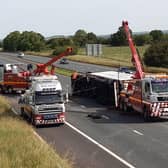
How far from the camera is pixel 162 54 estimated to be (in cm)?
7775

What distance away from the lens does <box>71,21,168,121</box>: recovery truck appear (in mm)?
28672

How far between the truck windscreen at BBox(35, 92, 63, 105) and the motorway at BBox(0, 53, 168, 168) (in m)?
1.33

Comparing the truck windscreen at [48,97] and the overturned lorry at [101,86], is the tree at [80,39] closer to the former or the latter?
the overturned lorry at [101,86]

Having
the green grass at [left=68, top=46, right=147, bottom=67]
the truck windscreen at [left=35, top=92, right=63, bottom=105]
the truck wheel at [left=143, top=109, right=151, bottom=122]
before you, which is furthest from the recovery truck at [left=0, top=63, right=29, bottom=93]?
the green grass at [left=68, top=46, right=147, bottom=67]

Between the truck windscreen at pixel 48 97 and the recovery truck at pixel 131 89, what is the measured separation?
4.66m

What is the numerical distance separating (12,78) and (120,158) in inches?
1158

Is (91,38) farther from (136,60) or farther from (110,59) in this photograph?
(136,60)

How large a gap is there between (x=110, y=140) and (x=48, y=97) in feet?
19.4

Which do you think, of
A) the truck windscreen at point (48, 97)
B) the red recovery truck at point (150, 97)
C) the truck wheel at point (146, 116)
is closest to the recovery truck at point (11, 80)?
the red recovery truck at point (150, 97)

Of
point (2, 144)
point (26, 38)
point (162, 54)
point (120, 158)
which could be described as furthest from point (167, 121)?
point (26, 38)

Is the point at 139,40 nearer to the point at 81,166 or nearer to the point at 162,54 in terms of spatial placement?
the point at 162,54

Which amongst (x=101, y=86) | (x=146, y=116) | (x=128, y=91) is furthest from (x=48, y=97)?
(x=101, y=86)

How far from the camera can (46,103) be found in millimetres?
27641

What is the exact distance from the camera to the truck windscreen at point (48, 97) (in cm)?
2773
